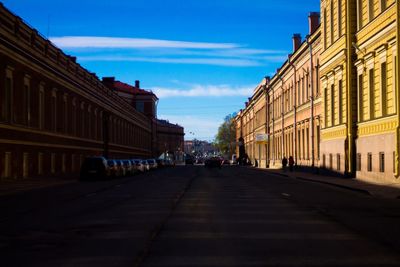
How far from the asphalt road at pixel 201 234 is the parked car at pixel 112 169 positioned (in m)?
26.4

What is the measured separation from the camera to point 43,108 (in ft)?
159

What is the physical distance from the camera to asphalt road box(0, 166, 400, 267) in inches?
377

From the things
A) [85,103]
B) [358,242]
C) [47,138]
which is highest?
[85,103]

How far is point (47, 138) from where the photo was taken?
48.5 m

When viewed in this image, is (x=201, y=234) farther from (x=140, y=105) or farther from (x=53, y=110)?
(x=140, y=105)

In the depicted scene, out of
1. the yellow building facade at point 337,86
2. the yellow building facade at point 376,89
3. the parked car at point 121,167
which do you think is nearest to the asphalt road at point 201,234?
the yellow building facade at point 376,89

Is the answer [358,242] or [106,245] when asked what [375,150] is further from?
[106,245]

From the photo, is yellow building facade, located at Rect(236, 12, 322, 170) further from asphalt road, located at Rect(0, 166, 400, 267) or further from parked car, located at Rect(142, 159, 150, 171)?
asphalt road, located at Rect(0, 166, 400, 267)

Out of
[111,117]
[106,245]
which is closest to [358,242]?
[106,245]

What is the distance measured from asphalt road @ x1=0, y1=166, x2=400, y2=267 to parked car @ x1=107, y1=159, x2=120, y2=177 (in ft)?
86.7

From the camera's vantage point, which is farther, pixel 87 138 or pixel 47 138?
pixel 87 138

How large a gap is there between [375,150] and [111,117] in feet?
175

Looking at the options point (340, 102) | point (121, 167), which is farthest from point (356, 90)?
point (121, 167)

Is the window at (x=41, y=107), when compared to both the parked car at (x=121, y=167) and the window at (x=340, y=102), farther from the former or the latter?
the window at (x=340, y=102)
